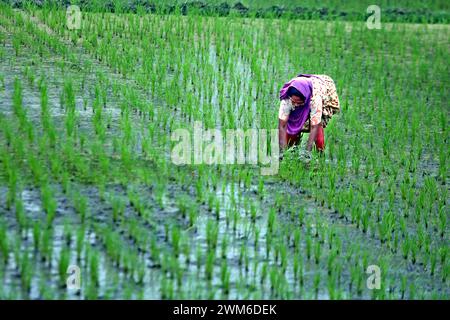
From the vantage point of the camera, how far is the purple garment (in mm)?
6707

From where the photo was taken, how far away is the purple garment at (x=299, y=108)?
671 centimetres

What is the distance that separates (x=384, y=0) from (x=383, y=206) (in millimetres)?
7093

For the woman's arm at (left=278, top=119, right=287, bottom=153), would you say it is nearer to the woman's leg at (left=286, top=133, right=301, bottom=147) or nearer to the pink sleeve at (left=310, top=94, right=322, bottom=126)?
the woman's leg at (left=286, top=133, right=301, bottom=147)

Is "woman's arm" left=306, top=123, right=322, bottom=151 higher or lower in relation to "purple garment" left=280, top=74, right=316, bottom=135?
lower

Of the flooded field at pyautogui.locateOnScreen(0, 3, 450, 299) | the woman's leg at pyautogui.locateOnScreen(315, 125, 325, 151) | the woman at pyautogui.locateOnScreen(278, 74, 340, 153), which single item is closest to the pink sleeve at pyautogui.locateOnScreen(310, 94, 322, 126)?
the woman at pyautogui.locateOnScreen(278, 74, 340, 153)

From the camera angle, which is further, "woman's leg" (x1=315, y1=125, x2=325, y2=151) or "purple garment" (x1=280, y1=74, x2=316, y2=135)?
"woman's leg" (x1=315, y1=125, x2=325, y2=151)

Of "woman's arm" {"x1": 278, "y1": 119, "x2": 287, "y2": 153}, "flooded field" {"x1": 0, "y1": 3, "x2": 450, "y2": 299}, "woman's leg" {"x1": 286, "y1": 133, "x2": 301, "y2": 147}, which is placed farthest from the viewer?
"woman's leg" {"x1": 286, "y1": 133, "x2": 301, "y2": 147}

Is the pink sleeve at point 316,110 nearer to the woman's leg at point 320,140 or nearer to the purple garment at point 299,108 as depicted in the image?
the purple garment at point 299,108

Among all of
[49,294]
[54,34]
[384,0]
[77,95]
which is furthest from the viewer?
[384,0]

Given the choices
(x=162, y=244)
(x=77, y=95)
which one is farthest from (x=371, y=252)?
(x=77, y=95)

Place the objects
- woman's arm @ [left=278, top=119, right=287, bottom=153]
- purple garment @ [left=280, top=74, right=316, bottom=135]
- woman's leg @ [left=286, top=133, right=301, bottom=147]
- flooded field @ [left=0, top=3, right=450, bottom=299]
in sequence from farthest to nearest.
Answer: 1. woman's leg @ [left=286, top=133, right=301, bottom=147]
2. woman's arm @ [left=278, top=119, right=287, bottom=153]
3. purple garment @ [left=280, top=74, right=316, bottom=135]
4. flooded field @ [left=0, top=3, right=450, bottom=299]

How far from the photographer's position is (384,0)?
13.0m

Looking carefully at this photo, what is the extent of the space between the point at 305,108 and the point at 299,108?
0.21ft
